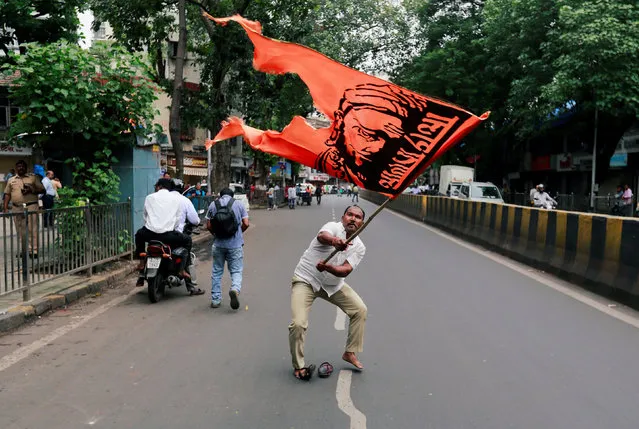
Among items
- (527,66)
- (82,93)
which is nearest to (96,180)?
(82,93)

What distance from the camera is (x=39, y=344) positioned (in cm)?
597

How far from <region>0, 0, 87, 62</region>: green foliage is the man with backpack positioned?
14.9 meters

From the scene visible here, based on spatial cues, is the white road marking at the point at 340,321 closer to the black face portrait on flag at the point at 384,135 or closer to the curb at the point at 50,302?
the black face portrait on flag at the point at 384,135

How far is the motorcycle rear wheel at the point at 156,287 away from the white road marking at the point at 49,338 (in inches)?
18.8

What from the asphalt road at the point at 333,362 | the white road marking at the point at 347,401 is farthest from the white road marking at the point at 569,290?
the white road marking at the point at 347,401

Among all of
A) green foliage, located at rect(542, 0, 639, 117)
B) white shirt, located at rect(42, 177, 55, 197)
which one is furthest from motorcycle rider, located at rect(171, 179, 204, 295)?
green foliage, located at rect(542, 0, 639, 117)

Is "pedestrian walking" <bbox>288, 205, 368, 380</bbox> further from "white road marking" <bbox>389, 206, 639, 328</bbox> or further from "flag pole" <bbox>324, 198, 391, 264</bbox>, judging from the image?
"white road marking" <bbox>389, 206, 639, 328</bbox>

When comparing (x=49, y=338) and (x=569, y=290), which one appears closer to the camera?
(x=49, y=338)

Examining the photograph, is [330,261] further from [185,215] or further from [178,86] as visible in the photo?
[178,86]

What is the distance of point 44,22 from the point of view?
67.5 ft

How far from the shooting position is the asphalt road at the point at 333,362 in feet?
13.6

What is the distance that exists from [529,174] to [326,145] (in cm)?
4191

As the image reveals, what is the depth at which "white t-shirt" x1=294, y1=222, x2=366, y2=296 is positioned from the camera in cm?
494

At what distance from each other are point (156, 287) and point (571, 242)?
22.4 feet
